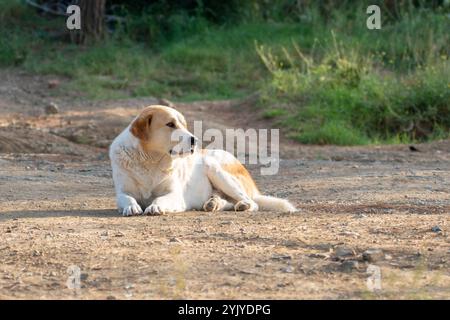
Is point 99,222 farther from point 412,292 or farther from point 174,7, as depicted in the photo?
point 174,7

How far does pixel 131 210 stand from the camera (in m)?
7.29

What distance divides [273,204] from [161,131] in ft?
3.52

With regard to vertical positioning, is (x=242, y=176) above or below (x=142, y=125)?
below

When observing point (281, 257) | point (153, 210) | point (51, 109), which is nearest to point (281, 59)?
point (51, 109)

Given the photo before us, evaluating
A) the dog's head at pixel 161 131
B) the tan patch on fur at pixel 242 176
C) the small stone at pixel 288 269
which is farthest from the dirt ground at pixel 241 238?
the dog's head at pixel 161 131

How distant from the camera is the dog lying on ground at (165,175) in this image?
7.48m

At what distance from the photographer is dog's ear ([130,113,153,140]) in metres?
7.55

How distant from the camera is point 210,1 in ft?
62.2

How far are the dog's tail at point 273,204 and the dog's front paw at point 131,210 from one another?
1112 mm

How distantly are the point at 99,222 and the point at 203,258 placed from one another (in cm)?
145

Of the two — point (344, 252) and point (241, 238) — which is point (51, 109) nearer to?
point (241, 238)

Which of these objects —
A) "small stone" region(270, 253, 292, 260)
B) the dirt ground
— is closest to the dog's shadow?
the dirt ground

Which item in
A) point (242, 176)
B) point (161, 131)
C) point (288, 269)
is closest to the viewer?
point (288, 269)
